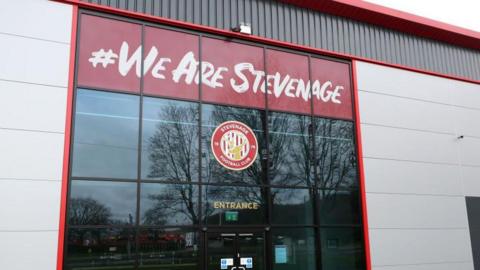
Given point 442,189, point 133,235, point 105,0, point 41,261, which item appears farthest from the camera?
point 442,189

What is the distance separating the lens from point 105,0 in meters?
Result: 11.7

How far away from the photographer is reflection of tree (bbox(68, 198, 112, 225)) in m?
10.5

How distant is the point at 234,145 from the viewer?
Result: 1267 cm

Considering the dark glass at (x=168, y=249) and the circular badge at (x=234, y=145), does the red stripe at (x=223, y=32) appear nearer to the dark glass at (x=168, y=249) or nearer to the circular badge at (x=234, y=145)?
the circular badge at (x=234, y=145)

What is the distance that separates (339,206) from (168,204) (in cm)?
493

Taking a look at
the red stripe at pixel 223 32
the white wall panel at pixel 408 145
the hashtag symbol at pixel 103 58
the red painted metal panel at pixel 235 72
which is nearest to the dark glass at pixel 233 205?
the red painted metal panel at pixel 235 72

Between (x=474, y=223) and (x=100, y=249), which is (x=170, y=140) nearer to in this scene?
(x=100, y=249)

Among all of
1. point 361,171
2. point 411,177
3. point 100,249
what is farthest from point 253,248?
point 411,177

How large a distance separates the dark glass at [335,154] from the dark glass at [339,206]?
0.20m

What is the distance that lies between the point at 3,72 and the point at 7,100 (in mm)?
595

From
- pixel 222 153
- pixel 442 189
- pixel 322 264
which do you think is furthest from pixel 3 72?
pixel 442 189

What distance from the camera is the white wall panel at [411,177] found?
1447cm

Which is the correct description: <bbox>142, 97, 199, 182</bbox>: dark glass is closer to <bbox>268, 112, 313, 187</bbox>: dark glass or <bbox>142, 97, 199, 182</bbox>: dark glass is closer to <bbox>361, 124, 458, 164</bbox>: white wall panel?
<bbox>268, 112, 313, 187</bbox>: dark glass

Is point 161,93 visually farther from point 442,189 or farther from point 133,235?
point 442,189
